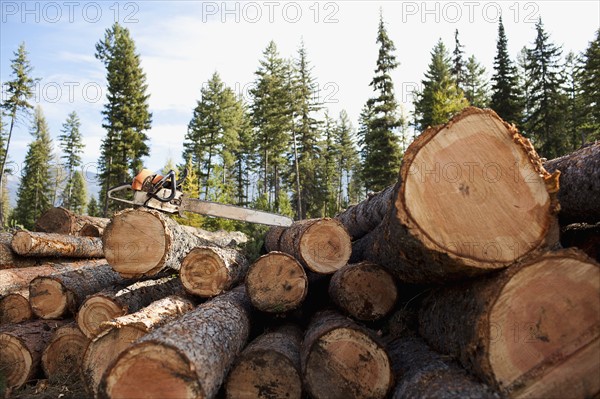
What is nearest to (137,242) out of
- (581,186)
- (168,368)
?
(168,368)

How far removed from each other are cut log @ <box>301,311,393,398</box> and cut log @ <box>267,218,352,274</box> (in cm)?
117

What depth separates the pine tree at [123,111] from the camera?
23500 millimetres

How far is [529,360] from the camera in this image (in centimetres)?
208

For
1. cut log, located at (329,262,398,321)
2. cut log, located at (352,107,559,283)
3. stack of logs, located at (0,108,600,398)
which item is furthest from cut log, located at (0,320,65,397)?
cut log, located at (352,107,559,283)

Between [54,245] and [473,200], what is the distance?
6062 mm

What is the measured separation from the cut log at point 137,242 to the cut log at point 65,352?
0.74 metres

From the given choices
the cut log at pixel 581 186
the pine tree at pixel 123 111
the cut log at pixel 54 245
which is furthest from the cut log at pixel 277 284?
the pine tree at pixel 123 111

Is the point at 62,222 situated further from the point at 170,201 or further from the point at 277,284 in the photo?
the point at 277,284

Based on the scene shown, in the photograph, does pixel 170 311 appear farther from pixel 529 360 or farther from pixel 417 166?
pixel 529 360

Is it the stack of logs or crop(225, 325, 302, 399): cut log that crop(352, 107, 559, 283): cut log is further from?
crop(225, 325, 302, 399): cut log

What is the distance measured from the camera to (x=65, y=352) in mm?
3828

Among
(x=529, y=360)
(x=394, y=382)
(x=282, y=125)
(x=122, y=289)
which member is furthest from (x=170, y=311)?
(x=282, y=125)

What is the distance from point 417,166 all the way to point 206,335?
1.68 m

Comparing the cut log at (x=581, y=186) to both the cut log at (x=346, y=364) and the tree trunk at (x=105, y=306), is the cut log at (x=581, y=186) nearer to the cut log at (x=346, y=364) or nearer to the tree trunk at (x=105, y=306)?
the cut log at (x=346, y=364)
